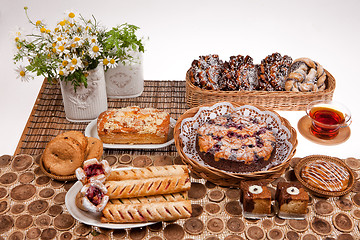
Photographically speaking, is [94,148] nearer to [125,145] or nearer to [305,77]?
[125,145]

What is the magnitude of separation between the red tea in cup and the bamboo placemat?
124 centimetres

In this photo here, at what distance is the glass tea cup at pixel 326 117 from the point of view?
3504mm

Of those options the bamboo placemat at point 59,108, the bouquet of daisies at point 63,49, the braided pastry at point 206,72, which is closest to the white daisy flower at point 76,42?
the bouquet of daisies at point 63,49

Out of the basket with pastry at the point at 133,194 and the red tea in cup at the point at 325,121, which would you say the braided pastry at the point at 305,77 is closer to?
the red tea in cup at the point at 325,121

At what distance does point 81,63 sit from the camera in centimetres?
333

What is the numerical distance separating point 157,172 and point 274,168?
0.85 meters

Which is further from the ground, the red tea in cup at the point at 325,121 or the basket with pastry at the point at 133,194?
the red tea in cup at the point at 325,121

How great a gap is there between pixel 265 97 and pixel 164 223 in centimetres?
163

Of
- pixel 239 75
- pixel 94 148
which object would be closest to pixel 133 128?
pixel 94 148

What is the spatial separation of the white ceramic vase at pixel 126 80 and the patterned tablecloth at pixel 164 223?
85cm

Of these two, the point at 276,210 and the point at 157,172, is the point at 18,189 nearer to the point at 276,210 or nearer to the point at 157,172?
the point at 157,172

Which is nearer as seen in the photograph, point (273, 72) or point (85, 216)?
point (85, 216)

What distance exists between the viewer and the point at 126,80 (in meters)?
4.11

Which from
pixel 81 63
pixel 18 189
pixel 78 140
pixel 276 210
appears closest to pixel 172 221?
pixel 276 210
